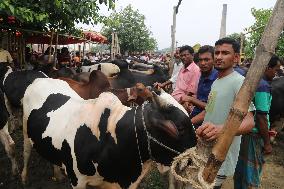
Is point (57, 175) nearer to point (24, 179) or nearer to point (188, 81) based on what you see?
point (24, 179)

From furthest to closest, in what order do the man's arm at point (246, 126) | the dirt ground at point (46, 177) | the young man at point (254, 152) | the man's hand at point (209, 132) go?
the dirt ground at point (46, 177) → the young man at point (254, 152) → the man's arm at point (246, 126) → the man's hand at point (209, 132)

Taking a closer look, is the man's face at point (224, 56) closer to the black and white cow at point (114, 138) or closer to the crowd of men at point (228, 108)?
the crowd of men at point (228, 108)

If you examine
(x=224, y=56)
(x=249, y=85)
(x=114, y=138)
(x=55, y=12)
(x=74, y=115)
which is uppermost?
(x=55, y=12)

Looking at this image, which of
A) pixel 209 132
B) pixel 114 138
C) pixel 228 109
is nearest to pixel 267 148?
pixel 228 109

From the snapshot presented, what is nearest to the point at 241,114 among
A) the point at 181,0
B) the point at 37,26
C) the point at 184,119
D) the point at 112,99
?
the point at 184,119

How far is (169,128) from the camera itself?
8.67 ft

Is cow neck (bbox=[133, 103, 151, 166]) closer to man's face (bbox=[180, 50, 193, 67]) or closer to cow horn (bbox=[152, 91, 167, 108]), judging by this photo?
cow horn (bbox=[152, 91, 167, 108])

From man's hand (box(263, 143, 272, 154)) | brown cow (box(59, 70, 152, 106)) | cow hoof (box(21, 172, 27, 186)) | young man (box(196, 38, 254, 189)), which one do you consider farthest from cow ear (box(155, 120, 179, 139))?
cow hoof (box(21, 172, 27, 186))

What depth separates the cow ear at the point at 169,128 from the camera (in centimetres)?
263

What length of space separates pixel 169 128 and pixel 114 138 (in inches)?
23.7

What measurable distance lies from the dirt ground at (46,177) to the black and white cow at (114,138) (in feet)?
4.46

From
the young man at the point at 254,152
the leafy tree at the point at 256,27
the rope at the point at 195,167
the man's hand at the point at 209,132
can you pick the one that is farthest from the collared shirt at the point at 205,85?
the leafy tree at the point at 256,27

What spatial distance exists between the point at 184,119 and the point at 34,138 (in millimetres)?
2248

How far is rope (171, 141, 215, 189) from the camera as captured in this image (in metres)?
1.74
